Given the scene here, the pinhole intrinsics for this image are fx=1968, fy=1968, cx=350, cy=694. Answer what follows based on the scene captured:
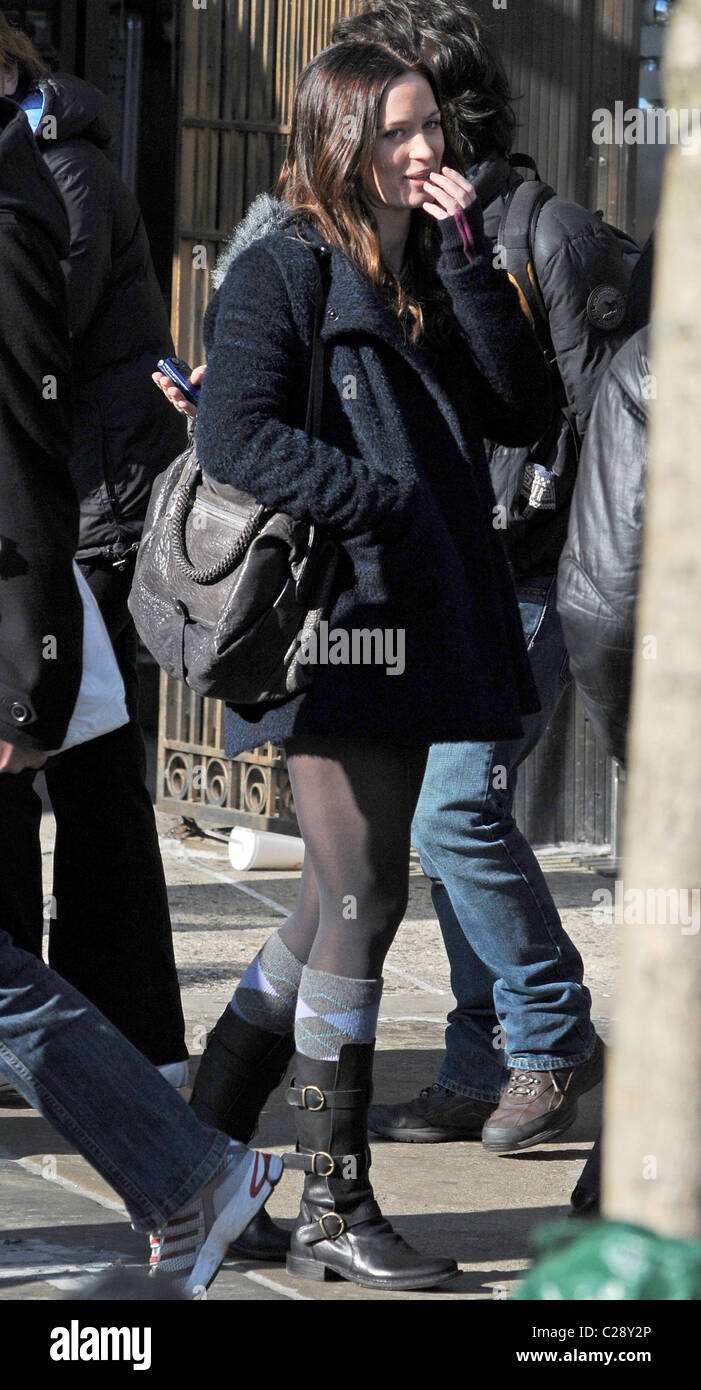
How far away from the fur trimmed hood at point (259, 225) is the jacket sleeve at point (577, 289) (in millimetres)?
811

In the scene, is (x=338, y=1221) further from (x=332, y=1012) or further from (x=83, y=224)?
(x=83, y=224)

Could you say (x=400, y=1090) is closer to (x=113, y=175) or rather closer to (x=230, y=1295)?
(x=230, y=1295)

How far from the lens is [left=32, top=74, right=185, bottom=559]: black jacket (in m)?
4.16

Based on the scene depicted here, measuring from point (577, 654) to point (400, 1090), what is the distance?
197cm

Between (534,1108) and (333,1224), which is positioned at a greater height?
(333,1224)

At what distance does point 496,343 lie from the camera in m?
3.27

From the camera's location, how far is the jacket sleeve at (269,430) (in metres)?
2.98

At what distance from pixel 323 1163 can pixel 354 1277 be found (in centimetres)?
19

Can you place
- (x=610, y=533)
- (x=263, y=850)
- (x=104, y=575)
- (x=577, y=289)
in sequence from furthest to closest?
(x=263, y=850)
(x=104, y=575)
(x=577, y=289)
(x=610, y=533)

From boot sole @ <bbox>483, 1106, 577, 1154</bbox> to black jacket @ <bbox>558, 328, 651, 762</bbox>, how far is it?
5.07 ft

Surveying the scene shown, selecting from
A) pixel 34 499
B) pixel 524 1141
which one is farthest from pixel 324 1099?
pixel 34 499

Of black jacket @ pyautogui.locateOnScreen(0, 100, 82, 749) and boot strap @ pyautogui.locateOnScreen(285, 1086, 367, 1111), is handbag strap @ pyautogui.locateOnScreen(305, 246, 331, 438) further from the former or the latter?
boot strap @ pyautogui.locateOnScreen(285, 1086, 367, 1111)

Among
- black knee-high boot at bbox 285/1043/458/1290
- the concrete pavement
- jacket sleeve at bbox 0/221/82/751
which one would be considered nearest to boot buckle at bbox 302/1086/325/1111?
black knee-high boot at bbox 285/1043/458/1290

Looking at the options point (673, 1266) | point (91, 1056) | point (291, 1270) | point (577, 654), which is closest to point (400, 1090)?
point (291, 1270)
